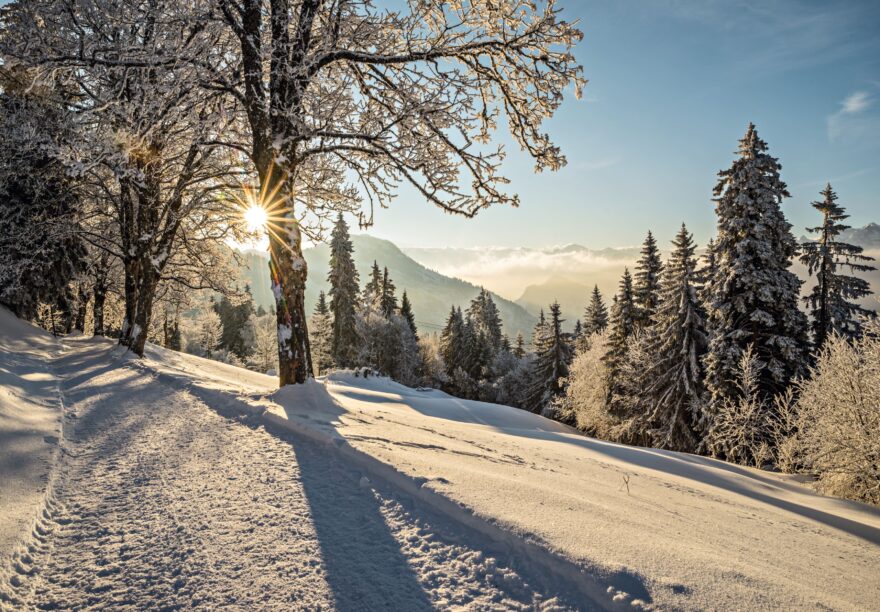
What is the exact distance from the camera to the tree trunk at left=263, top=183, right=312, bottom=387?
6926mm

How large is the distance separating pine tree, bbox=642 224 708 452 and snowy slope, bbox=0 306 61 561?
2596cm

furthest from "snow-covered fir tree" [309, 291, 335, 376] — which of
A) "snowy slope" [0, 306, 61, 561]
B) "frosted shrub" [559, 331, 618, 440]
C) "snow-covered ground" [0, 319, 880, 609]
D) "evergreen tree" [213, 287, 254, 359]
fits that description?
"snow-covered ground" [0, 319, 880, 609]

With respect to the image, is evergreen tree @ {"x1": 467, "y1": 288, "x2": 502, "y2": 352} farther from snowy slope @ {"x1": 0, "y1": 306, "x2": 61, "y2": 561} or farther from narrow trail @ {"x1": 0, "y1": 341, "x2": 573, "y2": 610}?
narrow trail @ {"x1": 0, "y1": 341, "x2": 573, "y2": 610}

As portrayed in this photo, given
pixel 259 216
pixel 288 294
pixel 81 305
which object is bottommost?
pixel 81 305

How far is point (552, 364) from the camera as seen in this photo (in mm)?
43406

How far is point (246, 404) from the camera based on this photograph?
228 inches

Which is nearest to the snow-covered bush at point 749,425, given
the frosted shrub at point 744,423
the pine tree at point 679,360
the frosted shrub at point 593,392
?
the frosted shrub at point 744,423

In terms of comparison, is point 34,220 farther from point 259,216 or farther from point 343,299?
point 343,299

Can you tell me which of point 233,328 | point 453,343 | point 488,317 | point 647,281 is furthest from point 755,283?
point 233,328

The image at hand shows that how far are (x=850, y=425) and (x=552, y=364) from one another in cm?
3455

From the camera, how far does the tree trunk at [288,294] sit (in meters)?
6.93

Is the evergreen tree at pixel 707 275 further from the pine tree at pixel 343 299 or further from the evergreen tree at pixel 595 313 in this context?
the pine tree at pixel 343 299

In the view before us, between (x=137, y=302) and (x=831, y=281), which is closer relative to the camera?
(x=137, y=302)

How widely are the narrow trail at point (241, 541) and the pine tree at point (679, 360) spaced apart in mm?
24734
